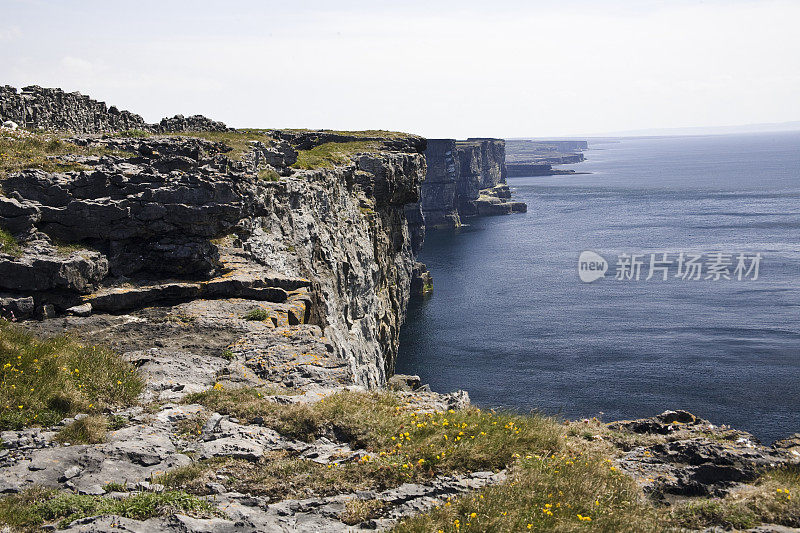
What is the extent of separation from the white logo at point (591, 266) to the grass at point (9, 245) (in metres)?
105

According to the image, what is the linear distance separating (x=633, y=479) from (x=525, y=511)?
14.3ft

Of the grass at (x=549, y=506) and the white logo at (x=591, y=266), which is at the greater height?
the grass at (x=549, y=506)

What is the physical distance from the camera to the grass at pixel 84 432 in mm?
12586

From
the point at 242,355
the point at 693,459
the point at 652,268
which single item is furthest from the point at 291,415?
the point at 652,268

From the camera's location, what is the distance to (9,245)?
20406 mm

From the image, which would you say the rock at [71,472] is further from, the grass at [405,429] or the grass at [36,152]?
the grass at [36,152]

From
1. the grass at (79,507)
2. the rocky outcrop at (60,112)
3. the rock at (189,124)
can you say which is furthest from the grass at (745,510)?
the rock at (189,124)

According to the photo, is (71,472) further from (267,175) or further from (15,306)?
(267,175)

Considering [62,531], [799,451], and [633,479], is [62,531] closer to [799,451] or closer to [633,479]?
[633,479]

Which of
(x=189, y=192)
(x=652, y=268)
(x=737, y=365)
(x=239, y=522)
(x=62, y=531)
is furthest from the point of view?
(x=652, y=268)

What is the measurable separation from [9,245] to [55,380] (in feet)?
27.8

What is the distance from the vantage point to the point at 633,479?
45.4ft

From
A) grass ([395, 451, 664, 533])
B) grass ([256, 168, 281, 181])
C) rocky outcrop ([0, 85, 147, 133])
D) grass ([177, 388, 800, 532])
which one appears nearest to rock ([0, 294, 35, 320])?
grass ([177, 388, 800, 532])

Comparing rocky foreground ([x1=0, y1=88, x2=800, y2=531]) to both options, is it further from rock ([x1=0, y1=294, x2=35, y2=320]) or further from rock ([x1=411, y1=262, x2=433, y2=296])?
rock ([x1=411, y1=262, x2=433, y2=296])
